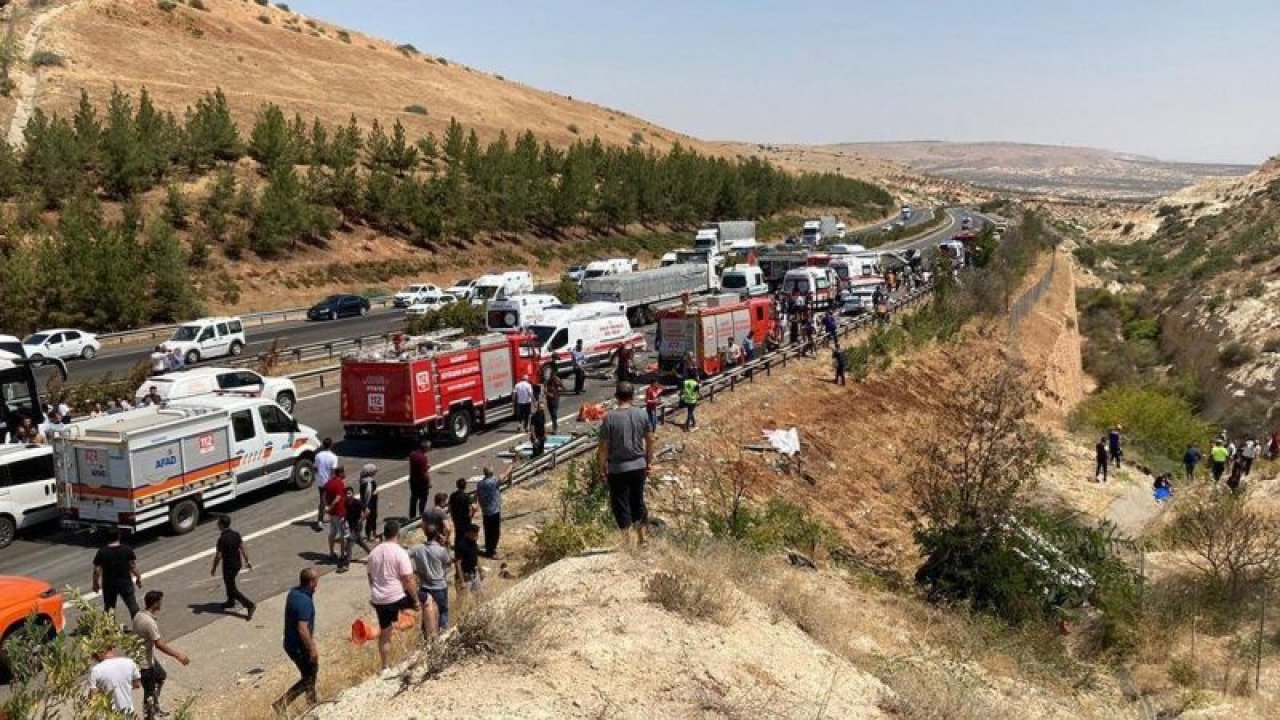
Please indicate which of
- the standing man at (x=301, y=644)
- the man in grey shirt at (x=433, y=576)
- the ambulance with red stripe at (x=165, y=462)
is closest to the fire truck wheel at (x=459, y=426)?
the ambulance with red stripe at (x=165, y=462)

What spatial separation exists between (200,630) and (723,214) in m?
96.2

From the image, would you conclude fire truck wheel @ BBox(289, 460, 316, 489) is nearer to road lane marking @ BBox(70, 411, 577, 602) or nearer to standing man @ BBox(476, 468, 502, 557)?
road lane marking @ BBox(70, 411, 577, 602)

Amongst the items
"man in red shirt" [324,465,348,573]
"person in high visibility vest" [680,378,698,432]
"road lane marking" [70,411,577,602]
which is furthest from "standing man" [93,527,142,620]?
"person in high visibility vest" [680,378,698,432]

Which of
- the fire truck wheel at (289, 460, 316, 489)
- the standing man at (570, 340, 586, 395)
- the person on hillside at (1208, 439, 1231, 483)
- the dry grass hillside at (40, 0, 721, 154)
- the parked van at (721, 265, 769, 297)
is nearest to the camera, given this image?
the fire truck wheel at (289, 460, 316, 489)

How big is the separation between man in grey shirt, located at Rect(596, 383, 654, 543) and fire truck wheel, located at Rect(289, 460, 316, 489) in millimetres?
11036

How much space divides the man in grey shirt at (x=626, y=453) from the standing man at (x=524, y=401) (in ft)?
43.8

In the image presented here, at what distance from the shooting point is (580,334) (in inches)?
1244

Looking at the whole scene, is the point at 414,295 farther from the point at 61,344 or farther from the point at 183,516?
the point at 183,516

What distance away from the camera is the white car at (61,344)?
124ft

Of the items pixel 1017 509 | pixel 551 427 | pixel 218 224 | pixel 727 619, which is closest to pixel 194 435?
pixel 551 427

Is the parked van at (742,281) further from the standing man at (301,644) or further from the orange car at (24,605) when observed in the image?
the standing man at (301,644)

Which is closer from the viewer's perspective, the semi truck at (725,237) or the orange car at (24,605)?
the orange car at (24,605)

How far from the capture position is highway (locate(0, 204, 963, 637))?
15164 mm

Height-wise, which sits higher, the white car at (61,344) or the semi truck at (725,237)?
the semi truck at (725,237)
